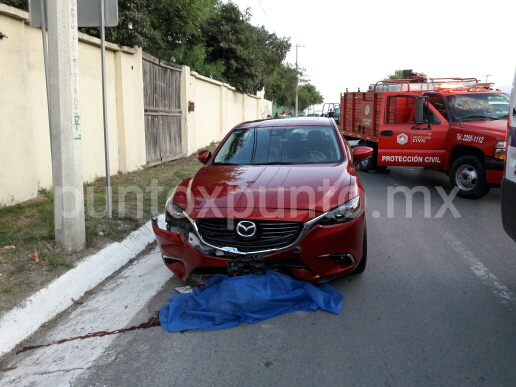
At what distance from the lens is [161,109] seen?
490 inches

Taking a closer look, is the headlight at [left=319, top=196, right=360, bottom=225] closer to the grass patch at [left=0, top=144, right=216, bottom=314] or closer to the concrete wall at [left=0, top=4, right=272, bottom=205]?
the grass patch at [left=0, top=144, right=216, bottom=314]

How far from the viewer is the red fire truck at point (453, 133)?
26.6 ft

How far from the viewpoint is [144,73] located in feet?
36.7

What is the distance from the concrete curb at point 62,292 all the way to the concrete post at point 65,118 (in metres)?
0.42

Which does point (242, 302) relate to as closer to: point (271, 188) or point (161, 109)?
point (271, 188)

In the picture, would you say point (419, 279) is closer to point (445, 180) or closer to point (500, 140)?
point (500, 140)

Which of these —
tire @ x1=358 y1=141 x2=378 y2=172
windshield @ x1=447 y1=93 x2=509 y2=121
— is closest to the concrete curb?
windshield @ x1=447 y1=93 x2=509 y2=121

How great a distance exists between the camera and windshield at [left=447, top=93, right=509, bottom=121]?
908 centimetres

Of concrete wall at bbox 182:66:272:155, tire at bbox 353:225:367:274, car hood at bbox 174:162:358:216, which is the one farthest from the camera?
→ concrete wall at bbox 182:66:272:155

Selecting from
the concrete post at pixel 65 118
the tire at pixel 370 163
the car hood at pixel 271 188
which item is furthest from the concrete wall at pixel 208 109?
the car hood at pixel 271 188

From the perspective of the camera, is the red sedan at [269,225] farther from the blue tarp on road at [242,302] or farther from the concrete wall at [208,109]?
the concrete wall at [208,109]

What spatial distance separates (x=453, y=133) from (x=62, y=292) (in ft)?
24.5

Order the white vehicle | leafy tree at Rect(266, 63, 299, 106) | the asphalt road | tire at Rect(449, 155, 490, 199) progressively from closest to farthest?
the asphalt road < the white vehicle < tire at Rect(449, 155, 490, 199) < leafy tree at Rect(266, 63, 299, 106)

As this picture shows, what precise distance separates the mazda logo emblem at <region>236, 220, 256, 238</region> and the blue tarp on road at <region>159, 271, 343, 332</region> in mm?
349
